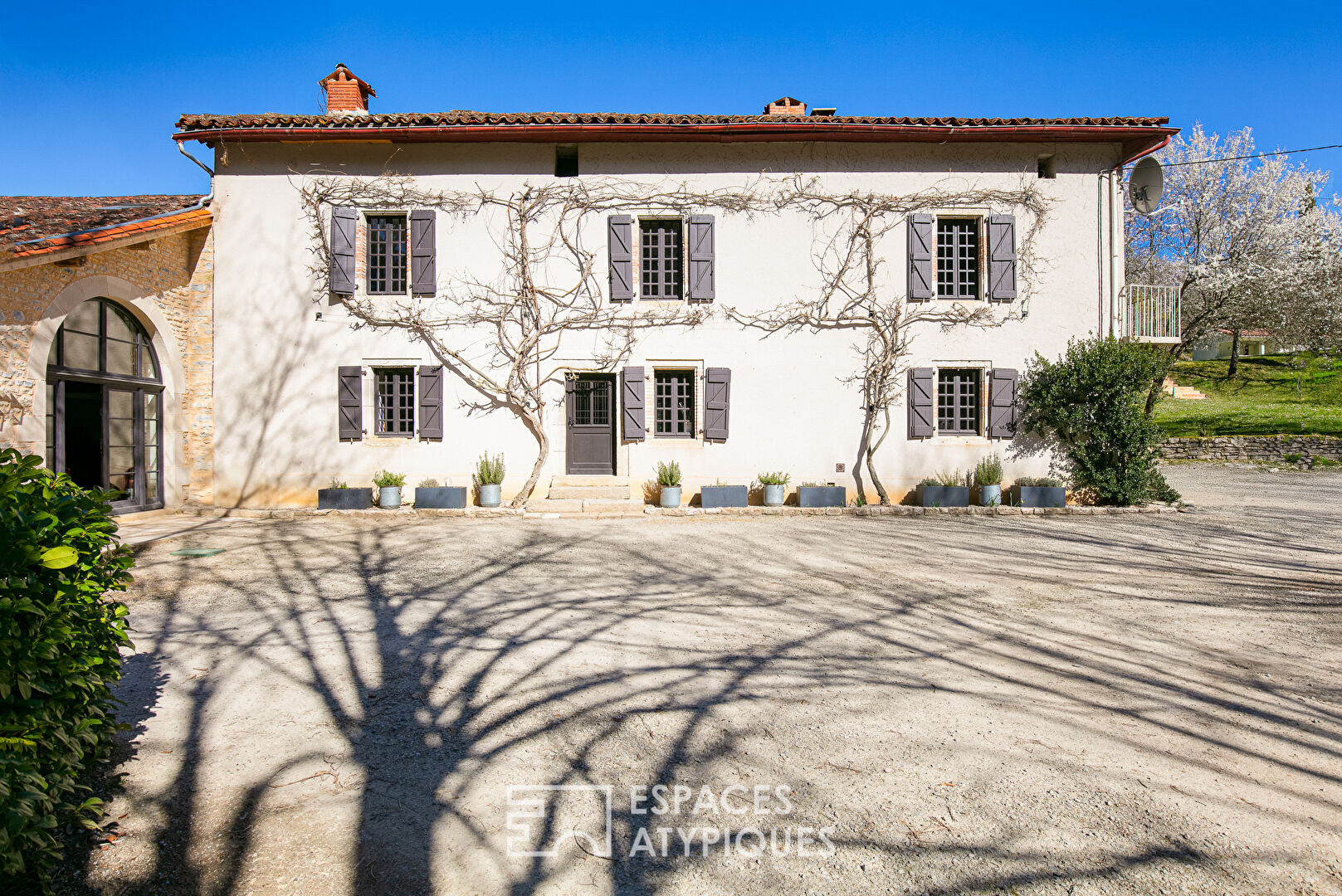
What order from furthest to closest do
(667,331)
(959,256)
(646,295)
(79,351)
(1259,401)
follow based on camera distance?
(1259,401) < (959,256) < (646,295) < (667,331) < (79,351)

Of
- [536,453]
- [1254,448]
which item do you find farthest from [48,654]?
[1254,448]

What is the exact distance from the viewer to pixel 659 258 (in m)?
11.9

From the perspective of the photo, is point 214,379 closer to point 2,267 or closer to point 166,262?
point 166,262

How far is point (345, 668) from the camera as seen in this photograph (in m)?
4.20

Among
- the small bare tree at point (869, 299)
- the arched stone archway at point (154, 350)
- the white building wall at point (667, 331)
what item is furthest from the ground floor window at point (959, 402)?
the arched stone archway at point (154, 350)

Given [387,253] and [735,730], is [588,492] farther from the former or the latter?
[735,730]

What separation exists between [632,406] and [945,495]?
18.5 feet

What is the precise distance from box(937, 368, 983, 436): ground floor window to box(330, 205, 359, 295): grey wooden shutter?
Answer: 34.9 feet

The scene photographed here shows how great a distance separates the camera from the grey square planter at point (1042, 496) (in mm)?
11234

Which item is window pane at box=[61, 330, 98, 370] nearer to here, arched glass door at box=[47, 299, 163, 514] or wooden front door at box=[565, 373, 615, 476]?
arched glass door at box=[47, 299, 163, 514]

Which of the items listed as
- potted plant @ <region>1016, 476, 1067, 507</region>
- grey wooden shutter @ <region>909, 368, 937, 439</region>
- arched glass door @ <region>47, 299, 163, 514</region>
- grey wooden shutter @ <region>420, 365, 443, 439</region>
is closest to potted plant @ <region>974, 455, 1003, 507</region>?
potted plant @ <region>1016, 476, 1067, 507</region>

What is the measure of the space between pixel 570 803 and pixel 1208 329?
25.8m

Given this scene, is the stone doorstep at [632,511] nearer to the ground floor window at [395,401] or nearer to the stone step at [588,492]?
the stone step at [588,492]

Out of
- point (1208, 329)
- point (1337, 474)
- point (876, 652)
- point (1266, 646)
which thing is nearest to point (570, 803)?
point (876, 652)
